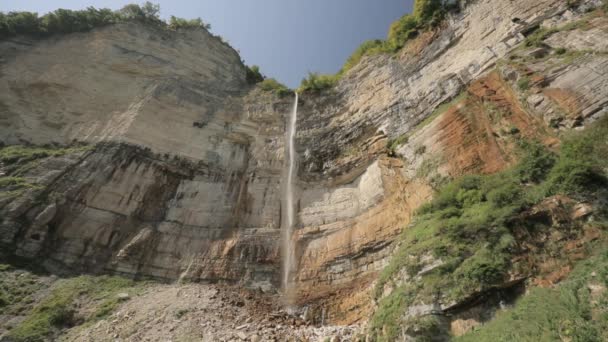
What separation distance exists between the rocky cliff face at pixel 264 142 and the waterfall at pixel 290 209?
372mm

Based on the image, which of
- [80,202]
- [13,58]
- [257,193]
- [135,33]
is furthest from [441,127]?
[13,58]

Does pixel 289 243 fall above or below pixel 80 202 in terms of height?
below

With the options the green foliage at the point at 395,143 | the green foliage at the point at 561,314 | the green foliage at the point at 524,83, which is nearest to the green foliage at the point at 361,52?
the green foliage at the point at 395,143

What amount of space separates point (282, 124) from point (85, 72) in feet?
38.0

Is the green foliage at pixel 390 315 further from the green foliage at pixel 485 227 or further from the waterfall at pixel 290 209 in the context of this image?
the waterfall at pixel 290 209

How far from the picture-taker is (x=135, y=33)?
23.7 metres

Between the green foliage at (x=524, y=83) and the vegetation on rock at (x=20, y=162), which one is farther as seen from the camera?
the vegetation on rock at (x=20, y=162)

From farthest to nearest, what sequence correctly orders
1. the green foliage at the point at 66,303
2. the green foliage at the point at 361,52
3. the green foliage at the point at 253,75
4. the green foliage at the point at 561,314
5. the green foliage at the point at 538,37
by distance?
the green foliage at the point at 253,75 → the green foliage at the point at 361,52 → the green foliage at the point at 538,37 → the green foliage at the point at 66,303 → the green foliage at the point at 561,314

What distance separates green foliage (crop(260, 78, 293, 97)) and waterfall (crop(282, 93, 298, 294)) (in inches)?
37.2

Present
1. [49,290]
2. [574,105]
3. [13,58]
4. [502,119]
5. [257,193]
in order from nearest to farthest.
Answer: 1. [574,105]
2. [502,119]
3. [49,290]
4. [257,193]
5. [13,58]

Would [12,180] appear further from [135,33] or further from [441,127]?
[441,127]

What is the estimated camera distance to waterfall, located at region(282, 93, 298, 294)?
1409 cm

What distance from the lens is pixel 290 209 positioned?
16.5 m

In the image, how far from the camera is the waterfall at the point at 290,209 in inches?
555
